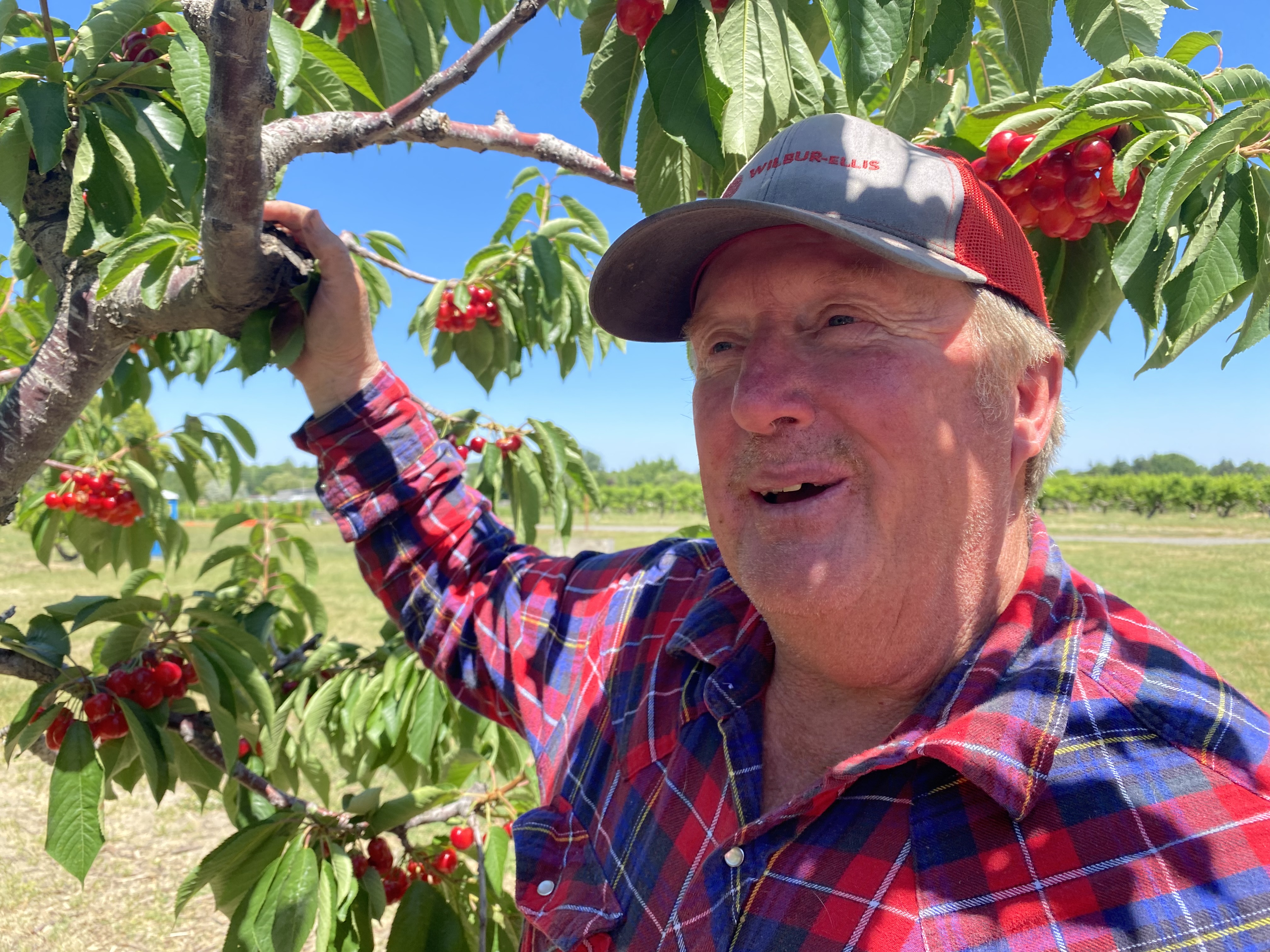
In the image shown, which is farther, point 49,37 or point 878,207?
point 49,37

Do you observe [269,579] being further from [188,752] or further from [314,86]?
[314,86]

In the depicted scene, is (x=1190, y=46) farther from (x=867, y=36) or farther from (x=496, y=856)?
(x=496, y=856)

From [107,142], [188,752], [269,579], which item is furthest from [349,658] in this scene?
[107,142]

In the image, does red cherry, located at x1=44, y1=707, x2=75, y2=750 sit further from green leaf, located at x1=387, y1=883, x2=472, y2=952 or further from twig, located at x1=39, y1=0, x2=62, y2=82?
twig, located at x1=39, y1=0, x2=62, y2=82

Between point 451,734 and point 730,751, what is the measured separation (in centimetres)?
177

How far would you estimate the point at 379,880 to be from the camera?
1.72 meters

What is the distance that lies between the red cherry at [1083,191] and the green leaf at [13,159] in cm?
156

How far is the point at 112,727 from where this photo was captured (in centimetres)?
162

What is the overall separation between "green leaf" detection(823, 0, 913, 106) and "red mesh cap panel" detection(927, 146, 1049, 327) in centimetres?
30

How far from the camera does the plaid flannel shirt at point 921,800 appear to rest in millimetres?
762

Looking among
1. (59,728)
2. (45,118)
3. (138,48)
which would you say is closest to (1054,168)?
(45,118)

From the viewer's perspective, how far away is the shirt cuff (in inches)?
64.2

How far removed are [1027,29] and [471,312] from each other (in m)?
2.18

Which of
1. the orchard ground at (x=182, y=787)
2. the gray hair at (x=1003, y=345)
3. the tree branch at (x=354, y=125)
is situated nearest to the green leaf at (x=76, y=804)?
the orchard ground at (x=182, y=787)
